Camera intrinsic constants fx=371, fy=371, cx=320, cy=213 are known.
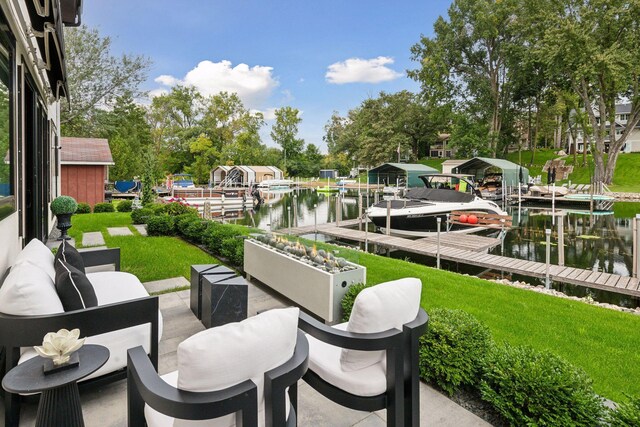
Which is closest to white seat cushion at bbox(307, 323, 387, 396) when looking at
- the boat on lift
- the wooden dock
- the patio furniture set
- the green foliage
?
the patio furniture set

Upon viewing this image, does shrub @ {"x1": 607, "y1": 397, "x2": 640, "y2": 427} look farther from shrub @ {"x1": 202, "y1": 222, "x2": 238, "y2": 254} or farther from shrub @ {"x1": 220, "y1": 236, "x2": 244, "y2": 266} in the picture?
shrub @ {"x1": 202, "y1": 222, "x2": 238, "y2": 254}

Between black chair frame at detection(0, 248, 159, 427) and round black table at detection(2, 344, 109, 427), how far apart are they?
0.61ft

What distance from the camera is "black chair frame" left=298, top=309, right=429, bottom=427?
184 cm

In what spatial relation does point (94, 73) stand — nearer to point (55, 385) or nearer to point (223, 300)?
point (223, 300)

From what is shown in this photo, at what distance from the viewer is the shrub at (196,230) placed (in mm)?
7633

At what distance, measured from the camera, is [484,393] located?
7.73 feet

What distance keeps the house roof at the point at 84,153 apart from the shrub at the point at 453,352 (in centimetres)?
1624

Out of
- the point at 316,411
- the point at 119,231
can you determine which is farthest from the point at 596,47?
the point at 316,411

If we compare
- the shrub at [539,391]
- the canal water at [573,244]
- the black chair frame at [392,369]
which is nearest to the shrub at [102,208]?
the canal water at [573,244]

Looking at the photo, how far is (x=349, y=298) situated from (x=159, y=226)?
6434 millimetres

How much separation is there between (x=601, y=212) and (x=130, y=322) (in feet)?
70.9

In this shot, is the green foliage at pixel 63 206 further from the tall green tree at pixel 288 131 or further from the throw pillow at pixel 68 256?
the tall green tree at pixel 288 131

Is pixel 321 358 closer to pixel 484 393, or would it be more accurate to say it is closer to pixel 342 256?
pixel 484 393

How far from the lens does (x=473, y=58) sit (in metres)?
34.8
